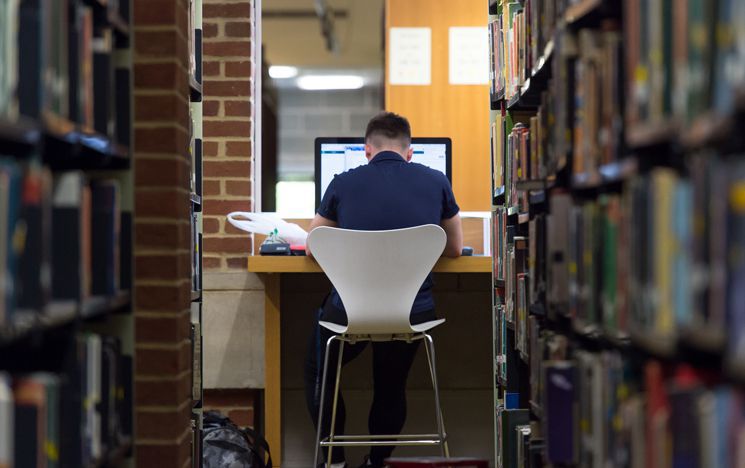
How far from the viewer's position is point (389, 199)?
3.14 meters

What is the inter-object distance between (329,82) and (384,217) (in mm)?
6384

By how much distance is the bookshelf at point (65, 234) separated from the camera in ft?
4.49

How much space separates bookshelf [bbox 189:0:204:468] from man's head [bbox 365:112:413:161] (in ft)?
2.30

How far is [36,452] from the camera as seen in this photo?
55.1 inches

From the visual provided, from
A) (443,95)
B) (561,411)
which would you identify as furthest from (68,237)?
(443,95)

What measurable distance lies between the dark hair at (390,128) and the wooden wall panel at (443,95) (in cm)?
112

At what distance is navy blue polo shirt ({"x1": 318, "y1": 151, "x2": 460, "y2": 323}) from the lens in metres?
3.12

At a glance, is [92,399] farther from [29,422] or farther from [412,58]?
[412,58]

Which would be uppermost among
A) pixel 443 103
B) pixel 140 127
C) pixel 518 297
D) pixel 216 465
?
pixel 443 103

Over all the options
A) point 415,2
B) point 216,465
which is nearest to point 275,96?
point 415,2

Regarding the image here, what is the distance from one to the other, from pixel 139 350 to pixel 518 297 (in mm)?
1027

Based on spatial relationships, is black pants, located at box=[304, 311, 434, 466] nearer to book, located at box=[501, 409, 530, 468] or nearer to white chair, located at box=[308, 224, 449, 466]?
white chair, located at box=[308, 224, 449, 466]

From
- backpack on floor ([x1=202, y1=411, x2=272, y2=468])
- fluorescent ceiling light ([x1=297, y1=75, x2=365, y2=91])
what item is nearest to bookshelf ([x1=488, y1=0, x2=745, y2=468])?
backpack on floor ([x1=202, y1=411, x2=272, y2=468])

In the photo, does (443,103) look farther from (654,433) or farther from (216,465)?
(654,433)
